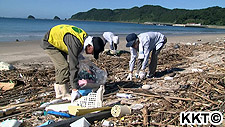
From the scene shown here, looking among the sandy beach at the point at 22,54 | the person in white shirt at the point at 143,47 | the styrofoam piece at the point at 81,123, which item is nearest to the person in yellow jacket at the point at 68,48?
the styrofoam piece at the point at 81,123

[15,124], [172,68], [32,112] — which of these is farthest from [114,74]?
[15,124]

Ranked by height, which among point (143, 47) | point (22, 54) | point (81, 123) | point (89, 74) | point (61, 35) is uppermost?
point (61, 35)

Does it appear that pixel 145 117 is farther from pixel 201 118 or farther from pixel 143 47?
pixel 143 47

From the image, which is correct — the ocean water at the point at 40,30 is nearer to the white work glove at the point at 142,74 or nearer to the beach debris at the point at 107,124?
the white work glove at the point at 142,74

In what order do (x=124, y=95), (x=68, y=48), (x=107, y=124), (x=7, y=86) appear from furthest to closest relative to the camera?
1. (x=7, y=86)
2. (x=124, y=95)
3. (x=68, y=48)
4. (x=107, y=124)

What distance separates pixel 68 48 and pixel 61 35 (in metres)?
0.38

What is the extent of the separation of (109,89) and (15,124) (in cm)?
253

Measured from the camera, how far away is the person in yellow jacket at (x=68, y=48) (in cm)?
389

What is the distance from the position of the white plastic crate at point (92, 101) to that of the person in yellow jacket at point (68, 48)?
6.8 inches

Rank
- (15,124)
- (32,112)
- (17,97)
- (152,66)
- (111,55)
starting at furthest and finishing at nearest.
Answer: (111,55) → (152,66) → (17,97) → (32,112) → (15,124)

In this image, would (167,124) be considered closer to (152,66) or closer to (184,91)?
(184,91)

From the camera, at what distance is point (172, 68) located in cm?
768

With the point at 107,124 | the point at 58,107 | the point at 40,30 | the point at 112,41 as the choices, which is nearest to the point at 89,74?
the point at 58,107

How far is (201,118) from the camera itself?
352 centimetres
